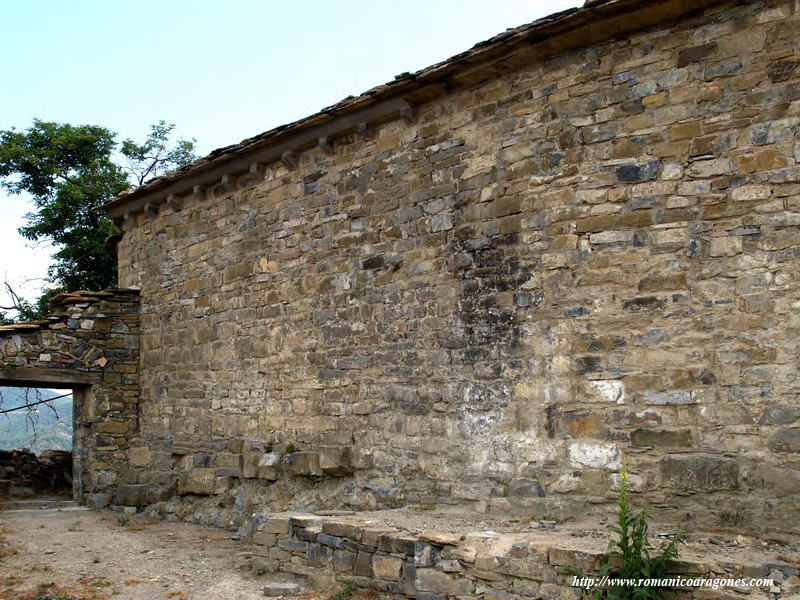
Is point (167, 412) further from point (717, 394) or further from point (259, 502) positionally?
point (717, 394)

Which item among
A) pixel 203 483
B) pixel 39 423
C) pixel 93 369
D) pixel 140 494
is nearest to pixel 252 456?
pixel 203 483

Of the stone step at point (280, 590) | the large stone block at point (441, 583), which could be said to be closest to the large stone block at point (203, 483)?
the stone step at point (280, 590)

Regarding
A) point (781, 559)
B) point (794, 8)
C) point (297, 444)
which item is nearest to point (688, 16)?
point (794, 8)

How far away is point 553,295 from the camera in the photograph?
19.5ft

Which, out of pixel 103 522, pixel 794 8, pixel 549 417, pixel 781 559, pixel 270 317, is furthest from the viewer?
pixel 103 522

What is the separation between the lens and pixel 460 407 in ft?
21.1

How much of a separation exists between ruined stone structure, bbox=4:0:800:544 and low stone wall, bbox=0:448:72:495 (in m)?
6.04

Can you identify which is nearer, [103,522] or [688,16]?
[688,16]

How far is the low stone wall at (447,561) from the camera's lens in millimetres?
4238

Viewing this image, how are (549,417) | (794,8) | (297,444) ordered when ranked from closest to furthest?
1. (794,8)
2. (549,417)
3. (297,444)

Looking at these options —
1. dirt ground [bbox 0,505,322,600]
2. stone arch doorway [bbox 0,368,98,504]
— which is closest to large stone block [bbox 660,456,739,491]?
dirt ground [bbox 0,505,322,600]

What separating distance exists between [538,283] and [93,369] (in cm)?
675

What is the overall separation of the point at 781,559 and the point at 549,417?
6.27ft

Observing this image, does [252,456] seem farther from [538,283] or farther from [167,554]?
[538,283]
